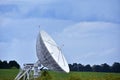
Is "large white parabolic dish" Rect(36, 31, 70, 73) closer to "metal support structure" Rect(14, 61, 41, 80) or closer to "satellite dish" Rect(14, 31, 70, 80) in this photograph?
"satellite dish" Rect(14, 31, 70, 80)

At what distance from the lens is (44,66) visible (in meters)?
35.2

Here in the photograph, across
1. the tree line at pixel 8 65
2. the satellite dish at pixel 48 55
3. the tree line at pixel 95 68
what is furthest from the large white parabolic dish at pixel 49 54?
the tree line at pixel 95 68

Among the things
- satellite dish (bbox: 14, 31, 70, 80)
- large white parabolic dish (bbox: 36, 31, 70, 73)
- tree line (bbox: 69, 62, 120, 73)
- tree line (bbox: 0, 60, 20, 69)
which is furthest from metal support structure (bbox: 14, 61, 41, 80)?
tree line (bbox: 69, 62, 120, 73)

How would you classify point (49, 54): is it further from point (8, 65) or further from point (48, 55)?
point (8, 65)

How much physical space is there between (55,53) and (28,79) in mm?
5099

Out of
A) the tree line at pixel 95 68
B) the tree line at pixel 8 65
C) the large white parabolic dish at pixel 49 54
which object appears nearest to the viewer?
the large white parabolic dish at pixel 49 54

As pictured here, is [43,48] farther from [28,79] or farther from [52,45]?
[28,79]

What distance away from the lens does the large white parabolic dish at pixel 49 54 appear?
3188 centimetres

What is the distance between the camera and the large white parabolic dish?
31.9 m

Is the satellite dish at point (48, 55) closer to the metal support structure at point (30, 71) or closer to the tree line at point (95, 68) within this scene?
the metal support structure at point (30, 71)

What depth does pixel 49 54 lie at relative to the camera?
32.0m

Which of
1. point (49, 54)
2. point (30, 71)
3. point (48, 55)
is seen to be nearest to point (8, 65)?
point (30, 71)

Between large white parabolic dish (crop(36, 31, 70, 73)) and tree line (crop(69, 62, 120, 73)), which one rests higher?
tree line (crop(69, 62, 120, 73))

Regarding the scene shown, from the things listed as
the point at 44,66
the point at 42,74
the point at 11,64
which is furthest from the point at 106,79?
the point at 11,64
